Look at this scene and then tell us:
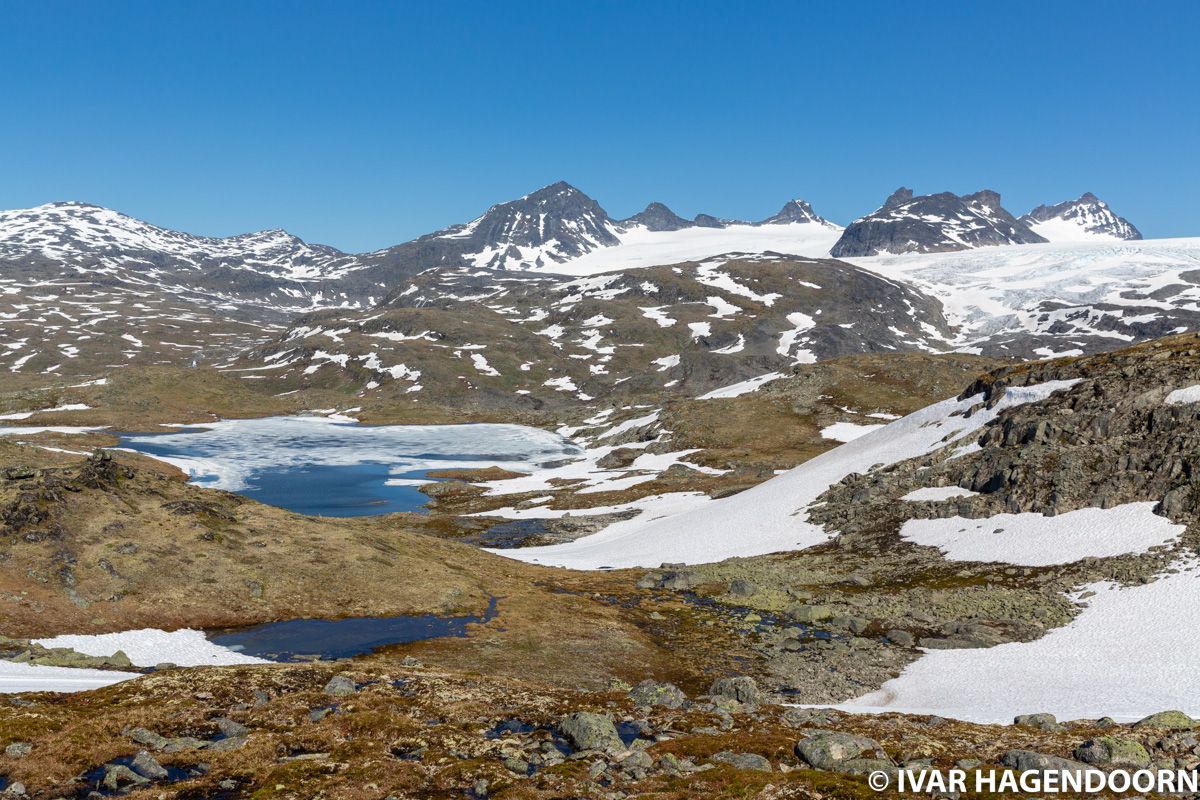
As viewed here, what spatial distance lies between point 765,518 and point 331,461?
116 meters

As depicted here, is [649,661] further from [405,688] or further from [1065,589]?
[1065,589]

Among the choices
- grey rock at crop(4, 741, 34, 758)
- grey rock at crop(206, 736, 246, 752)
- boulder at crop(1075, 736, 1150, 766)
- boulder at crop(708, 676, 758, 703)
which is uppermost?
grey rock at crop(4, 741, 34, 758)

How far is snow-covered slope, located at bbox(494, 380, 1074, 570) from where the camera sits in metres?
78.2

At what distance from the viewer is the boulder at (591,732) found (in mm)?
27188

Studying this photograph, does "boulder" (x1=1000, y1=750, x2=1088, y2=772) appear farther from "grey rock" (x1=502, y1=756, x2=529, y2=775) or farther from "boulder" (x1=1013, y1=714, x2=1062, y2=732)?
"grey rock" (x1=502, y1=756, x2=529, y2=775)

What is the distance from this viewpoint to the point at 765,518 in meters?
83.5

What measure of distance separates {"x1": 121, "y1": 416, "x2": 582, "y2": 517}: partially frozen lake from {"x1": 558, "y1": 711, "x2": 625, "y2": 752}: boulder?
97.5 meters

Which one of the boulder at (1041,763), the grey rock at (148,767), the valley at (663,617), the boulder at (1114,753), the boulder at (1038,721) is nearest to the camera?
the boulder at (1041,763)

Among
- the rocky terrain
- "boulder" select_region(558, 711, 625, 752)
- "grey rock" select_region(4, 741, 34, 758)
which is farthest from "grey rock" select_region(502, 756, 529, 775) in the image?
"grey rock" select_region(4, 741, 34, 758)

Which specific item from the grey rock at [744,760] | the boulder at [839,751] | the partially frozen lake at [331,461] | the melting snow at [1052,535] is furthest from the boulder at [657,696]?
the partially frozen lake at [331,461]

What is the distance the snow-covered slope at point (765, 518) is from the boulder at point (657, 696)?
41.0 m

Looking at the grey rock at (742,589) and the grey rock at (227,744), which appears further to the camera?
the grey rock at (742,589)

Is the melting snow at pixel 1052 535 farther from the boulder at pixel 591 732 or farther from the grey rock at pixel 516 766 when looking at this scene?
the grey rock at pixel 516 766

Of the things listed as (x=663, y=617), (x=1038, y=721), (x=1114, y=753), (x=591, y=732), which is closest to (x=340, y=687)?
(x=591, y=732)
